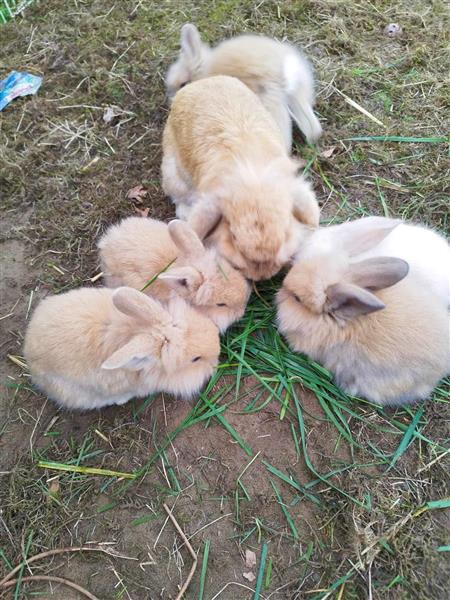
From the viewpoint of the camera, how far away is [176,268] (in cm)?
284

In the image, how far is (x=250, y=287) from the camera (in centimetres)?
303

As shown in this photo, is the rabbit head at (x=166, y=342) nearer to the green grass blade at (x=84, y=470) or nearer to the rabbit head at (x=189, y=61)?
the green grass blade at (x=84, y=470)

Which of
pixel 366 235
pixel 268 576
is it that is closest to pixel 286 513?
pixel 268 576

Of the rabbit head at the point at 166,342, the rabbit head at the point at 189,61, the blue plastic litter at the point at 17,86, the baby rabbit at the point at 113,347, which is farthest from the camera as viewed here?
the blue plastic litter at the point at 17,86

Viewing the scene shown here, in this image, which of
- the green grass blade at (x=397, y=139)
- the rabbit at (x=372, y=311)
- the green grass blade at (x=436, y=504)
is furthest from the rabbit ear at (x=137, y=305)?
the green grass blade at (x=397, y=139)

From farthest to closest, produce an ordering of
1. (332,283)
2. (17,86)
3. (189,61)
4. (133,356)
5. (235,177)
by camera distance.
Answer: (17,86), (189,61), (235,177), (332,283), (133,356)

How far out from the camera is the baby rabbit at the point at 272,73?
12.8 feet

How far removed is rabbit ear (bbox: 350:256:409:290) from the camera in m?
2.54

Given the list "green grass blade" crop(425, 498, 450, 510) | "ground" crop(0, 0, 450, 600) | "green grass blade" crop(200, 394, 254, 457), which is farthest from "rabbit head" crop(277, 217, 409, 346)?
"green grass blade" crop(425, 498, 450, 510)

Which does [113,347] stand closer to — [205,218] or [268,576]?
[205,218]

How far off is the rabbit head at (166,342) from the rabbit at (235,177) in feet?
1.52

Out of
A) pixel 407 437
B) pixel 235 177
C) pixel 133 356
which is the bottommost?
pixel 407 437

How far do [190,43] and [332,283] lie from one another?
2.51 metres

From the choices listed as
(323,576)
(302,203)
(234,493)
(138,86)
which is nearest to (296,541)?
(323,576)
